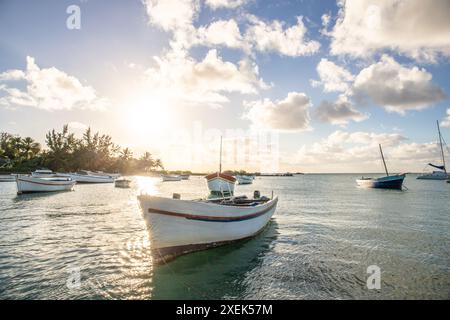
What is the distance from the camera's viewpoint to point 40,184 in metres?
38.2

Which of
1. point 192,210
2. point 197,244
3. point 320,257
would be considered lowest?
point 320,257

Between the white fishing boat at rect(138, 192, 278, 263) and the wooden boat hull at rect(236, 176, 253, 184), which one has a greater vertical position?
the white fishing boat at rect(138, 192, 278, 263)

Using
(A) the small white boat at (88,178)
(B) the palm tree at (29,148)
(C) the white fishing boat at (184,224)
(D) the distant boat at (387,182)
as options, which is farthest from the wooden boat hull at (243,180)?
(C) the white fishing boat at (184,224)

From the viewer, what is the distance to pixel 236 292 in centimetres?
767

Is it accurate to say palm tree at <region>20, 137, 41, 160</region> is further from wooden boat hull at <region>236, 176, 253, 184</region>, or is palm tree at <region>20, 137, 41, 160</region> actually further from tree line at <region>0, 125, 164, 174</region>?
wooden boat hull at <region>236, 176, 253, 184</region>

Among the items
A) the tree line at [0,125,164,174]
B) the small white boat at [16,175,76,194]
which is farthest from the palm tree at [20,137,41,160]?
the small white boat at [16,175,76,194]

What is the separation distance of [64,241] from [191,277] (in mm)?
8144

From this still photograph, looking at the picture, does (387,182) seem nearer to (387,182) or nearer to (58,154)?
(387,182)

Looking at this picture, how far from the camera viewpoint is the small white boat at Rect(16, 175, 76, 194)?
35.7 meters

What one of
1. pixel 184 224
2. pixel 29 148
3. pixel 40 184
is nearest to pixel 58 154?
pixel 29 148

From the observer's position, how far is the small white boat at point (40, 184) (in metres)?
35.7

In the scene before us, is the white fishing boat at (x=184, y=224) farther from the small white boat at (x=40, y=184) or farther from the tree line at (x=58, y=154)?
the tree line at (x=58, y=154)
